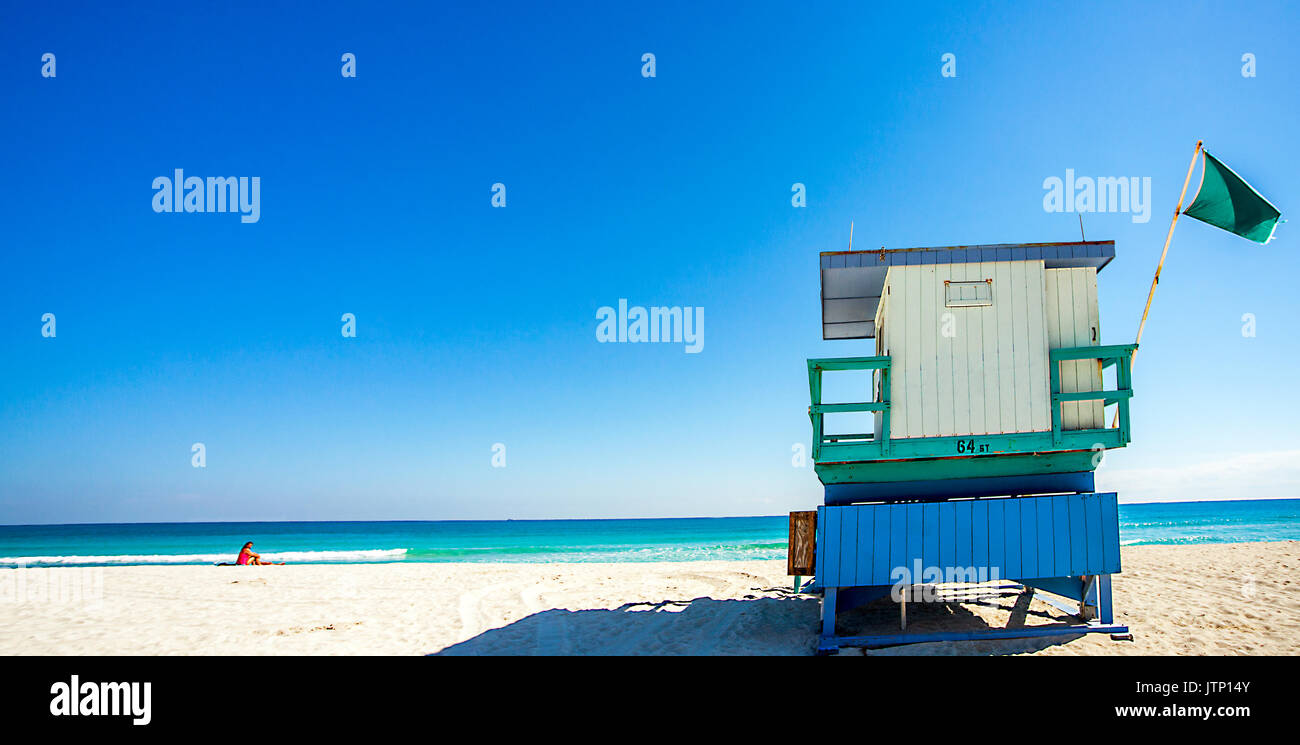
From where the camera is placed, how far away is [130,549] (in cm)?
4903

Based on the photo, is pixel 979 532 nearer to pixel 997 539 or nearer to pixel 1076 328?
pixel 997 539

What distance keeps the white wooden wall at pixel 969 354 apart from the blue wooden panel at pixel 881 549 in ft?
3.33

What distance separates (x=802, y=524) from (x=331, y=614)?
9261mm

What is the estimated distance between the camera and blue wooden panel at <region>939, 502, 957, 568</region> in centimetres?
806

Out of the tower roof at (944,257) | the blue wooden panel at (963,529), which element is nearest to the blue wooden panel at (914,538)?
the blue wooden panel at (963,529)

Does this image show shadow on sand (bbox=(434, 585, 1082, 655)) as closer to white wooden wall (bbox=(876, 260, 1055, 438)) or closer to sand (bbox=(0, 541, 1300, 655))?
sand (bbox=(0, 541, 1300, 655))

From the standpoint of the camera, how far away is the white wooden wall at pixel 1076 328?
330 inches

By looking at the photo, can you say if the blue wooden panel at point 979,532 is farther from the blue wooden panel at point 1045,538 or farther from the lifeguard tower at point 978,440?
the blue wooden panel at point 1045,538

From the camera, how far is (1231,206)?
832 cm

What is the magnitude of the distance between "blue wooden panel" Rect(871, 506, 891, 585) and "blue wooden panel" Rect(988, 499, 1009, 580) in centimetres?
124
